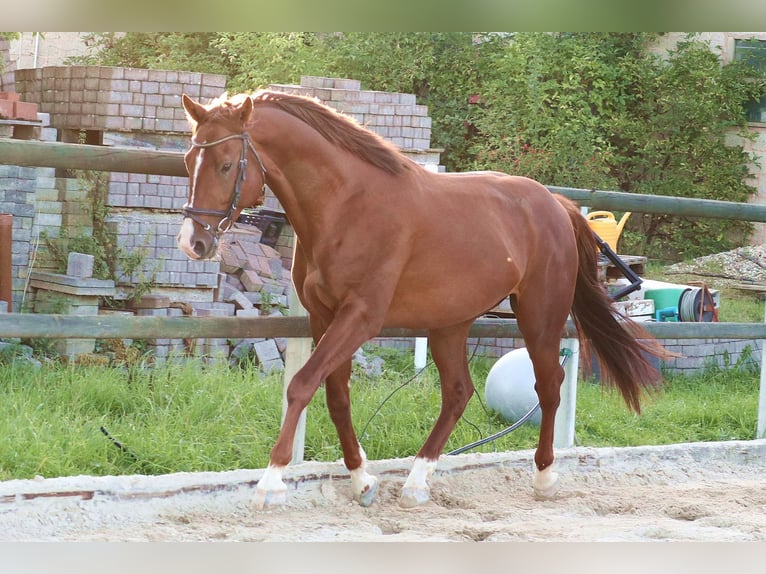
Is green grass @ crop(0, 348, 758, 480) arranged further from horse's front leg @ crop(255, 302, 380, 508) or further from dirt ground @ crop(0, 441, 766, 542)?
horse's front leg @ crop(255, 302, 380, 508)

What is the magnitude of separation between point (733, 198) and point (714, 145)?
27.5 inches

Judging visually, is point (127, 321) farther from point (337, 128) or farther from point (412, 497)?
point (412, 497)

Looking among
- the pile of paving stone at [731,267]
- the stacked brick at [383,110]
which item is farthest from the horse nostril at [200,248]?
the pile of paving stone at [731,267]

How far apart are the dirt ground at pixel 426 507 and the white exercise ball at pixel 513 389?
69cm

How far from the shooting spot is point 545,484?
352 cm

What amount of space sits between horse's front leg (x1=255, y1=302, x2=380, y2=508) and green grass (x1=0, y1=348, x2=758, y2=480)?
1.07 metres

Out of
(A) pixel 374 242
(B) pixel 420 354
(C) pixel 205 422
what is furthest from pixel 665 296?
(A) pixel 374 242

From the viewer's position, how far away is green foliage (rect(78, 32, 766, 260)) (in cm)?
1112

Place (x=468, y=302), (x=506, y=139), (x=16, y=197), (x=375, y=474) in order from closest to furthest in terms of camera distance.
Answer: (x=468, y=302) → (x=375, y=474) → (x=16, y=197) → (x=506, y=139)

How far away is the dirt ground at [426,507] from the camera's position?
2.84 metres

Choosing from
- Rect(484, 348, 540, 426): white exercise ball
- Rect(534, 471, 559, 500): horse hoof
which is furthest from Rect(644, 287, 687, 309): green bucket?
Rect(534, 471, 559, 500): horse hoof

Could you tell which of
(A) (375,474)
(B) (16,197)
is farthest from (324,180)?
(B) (16,197)

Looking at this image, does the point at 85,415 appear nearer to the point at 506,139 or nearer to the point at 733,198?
the point at 506,139

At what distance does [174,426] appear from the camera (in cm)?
400
